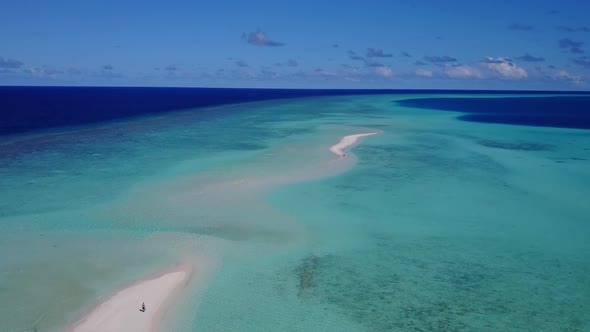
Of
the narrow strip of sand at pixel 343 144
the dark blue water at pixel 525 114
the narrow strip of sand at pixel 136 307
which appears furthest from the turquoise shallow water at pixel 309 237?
the dark blue water at pixel 525 114

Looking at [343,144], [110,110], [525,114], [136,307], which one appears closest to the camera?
[136,307]

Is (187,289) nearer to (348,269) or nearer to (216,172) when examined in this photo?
(348,269)

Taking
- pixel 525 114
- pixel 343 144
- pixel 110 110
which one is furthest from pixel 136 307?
pixel 525 114

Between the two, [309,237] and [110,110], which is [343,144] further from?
[110,110]

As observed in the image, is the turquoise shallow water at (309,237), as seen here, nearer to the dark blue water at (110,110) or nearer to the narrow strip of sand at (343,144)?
the narrow strip of sand at (343,144)

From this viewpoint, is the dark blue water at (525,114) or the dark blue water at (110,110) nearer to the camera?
the dark blue water at (110,110)

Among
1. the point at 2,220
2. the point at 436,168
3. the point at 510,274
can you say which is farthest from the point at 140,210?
the point at 436,168
